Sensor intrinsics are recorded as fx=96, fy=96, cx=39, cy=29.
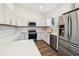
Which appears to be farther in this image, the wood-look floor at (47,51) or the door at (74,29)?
the wood-look floor at (47,51)

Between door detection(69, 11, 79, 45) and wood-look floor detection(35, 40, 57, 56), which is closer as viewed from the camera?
door detection(69, 11, 79, 45)

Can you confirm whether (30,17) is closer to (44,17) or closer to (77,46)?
(44,17)

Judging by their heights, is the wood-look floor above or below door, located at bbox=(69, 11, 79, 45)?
below

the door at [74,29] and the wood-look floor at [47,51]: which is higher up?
the door at [74,29]

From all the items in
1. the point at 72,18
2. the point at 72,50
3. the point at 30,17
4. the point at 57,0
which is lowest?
the point at 72,50

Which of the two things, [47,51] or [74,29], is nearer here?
[74,29]

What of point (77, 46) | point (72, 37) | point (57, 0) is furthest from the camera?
point (72, 37)

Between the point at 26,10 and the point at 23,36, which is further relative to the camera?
the point at 26,10

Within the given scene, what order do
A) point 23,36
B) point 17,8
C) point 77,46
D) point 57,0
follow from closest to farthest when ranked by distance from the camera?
point 57,0
point 77,46
point 23,36
point 17,8

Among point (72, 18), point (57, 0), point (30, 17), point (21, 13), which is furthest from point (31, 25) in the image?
point (57, 0)

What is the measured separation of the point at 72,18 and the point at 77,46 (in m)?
0.69

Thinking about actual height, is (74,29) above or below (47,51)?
above

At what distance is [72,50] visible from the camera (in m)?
2.40

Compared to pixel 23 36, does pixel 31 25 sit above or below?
above
